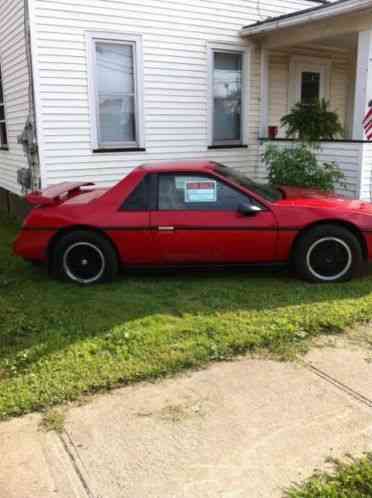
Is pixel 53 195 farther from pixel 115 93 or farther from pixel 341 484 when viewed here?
pixel 341 484

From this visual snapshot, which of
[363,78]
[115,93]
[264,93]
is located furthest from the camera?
[264,93]

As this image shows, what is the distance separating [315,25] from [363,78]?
1387 mm

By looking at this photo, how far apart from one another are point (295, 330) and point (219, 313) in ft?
2.40

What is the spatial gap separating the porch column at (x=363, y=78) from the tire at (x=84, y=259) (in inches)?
197

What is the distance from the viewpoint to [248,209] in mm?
5156

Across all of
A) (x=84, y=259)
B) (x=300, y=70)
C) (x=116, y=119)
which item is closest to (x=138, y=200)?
(x=84, y=259)

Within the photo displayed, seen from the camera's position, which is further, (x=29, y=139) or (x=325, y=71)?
(x=325, y=71)

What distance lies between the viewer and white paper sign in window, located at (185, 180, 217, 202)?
208 inches

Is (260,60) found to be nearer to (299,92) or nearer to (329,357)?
(299,92)

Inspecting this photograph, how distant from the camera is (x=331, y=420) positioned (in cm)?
297

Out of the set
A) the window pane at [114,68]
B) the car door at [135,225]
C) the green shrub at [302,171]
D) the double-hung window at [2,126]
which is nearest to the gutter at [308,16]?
the green shrub at [302,171]

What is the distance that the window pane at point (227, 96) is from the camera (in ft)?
30.8

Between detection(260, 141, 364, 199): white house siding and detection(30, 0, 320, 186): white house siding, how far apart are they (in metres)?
1.91

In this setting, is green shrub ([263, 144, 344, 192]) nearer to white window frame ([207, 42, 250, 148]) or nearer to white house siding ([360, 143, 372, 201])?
white house siding ([360, 143, 372, 201])
